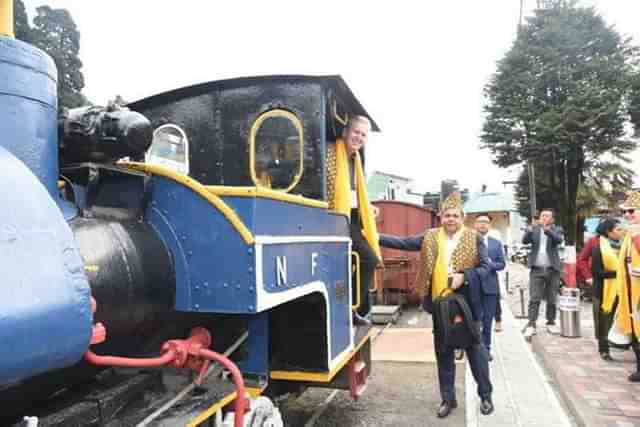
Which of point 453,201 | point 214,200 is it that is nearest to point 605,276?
point 453,201

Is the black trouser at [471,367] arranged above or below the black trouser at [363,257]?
below

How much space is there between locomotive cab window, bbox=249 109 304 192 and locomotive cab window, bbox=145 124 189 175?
0.51 m

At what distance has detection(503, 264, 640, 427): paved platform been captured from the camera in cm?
441

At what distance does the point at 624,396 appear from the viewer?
4.90 meters

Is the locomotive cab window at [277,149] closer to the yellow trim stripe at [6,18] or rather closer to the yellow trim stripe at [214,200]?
the yellow trim stripe at [214,200]

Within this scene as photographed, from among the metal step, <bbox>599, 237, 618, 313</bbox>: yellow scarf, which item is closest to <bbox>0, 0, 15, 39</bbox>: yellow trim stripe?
<bbox>599, 237, 618, 313</bbox>: yellow scarf

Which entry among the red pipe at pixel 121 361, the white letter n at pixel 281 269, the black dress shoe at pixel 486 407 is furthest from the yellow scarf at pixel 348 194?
the red pipe at pixel 121 361

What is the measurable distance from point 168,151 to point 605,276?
5.47 metres

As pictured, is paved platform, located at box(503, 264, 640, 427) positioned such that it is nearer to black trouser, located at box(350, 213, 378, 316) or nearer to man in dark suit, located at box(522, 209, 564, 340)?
man in dark suit, located at box(522, 209, 564, 340)

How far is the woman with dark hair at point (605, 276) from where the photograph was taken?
6176 millimetres

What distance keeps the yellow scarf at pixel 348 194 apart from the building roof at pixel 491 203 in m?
42.5

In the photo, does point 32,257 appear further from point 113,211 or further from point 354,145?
point 354,145

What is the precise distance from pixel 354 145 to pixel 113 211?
8.09ft

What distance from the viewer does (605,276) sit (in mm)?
6238
